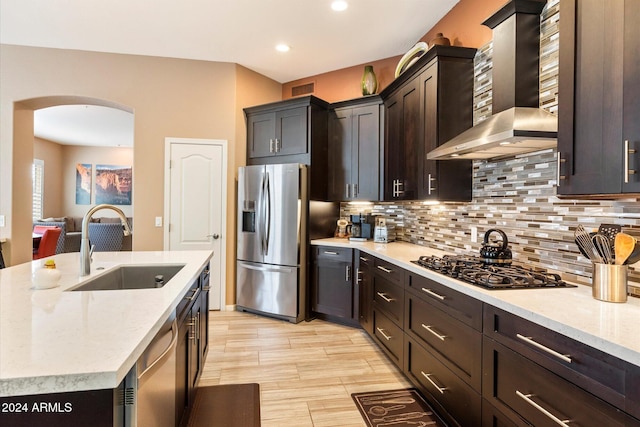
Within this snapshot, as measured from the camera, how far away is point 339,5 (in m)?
3.07

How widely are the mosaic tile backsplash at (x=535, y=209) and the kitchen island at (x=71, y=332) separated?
6.66ft

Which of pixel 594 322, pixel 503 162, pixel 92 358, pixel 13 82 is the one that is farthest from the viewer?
pixel 13 82

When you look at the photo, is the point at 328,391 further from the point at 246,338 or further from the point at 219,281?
the point at 219,281

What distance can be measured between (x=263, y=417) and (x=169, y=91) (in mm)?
3813

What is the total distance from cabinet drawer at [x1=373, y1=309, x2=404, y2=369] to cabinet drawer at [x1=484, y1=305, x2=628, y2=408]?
3.71 feet

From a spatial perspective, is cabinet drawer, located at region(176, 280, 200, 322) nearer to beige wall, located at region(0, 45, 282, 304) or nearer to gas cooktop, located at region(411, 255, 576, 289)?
gas cooktop, located at region(411, 255, 576, 289)

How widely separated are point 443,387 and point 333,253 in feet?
6.56

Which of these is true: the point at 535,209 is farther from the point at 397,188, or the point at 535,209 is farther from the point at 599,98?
the point at 397,188

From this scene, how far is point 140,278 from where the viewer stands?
227cm

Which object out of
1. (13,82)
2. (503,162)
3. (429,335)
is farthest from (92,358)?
(13,82)

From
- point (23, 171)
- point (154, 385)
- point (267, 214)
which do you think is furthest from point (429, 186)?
point (23, 171)

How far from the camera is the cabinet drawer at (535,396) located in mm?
1079

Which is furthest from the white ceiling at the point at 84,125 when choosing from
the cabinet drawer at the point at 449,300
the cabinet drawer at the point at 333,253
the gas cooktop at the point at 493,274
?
the gas cooktop at the point at 493,274

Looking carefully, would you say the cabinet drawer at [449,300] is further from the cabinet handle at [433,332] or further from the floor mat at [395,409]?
the floor mat at [395,409]
